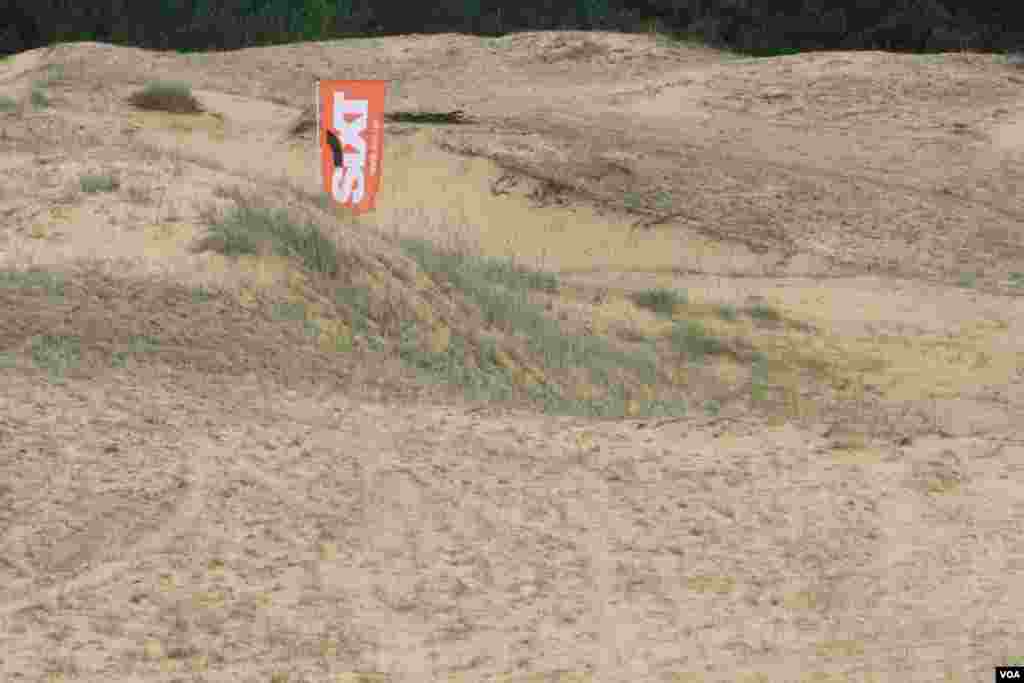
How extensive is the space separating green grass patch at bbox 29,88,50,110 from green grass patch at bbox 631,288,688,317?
28.8ft

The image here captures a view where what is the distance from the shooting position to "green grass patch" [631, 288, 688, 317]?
44.8 ft

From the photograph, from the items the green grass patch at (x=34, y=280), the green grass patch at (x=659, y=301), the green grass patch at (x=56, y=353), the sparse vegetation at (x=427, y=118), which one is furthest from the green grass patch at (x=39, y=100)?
the green grass patch at (x=56, y=353)

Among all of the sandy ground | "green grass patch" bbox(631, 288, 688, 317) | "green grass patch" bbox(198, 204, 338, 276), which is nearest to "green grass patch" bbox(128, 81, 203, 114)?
the sandy ground

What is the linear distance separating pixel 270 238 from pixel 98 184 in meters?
1.11

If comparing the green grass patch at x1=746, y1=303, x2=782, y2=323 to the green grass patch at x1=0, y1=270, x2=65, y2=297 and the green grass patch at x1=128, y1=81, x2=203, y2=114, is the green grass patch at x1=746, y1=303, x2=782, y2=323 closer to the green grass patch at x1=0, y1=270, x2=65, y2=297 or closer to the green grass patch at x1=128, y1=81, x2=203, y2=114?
the green grass patch at x1=0, y1=270, x2=65, y2=297

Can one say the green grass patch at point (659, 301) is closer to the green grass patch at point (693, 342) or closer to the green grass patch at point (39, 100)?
the green grass patch at point (693, 342)

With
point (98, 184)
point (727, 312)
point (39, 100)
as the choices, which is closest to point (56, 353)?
point (98, 184)

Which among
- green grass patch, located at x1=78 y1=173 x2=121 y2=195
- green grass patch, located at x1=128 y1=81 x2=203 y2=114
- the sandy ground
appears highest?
green grass patch, located at x1=78 y1=173 x2=121 y2=195

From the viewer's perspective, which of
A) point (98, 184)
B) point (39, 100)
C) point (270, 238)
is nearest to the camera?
point (270, 238)

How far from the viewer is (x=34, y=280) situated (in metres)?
8.62

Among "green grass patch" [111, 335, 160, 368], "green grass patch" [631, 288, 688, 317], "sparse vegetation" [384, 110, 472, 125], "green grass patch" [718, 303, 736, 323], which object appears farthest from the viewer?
"sparse vegetation" [384, 110, 472, 125]

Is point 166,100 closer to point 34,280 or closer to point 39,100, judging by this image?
point 39,100

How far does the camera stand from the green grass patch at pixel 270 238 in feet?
30.9

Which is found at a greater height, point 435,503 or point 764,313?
point 435,503
